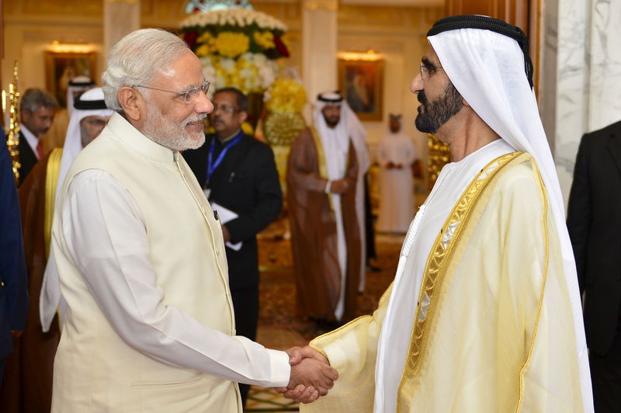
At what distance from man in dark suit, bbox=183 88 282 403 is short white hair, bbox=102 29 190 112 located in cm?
239

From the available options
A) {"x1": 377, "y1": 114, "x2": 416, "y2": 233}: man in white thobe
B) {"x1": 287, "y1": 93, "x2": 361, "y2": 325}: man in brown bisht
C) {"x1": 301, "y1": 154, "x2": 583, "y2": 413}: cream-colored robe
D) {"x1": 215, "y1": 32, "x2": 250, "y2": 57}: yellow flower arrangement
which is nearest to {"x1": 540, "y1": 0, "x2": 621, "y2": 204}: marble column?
{"x1": 301, "y1": 154, "x2": 583, "y2": 413}: cream-colored robe

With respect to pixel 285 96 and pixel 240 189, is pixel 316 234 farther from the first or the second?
pixel 240 189

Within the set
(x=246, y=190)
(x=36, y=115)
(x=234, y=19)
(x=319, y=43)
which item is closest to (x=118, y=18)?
(x=319, y=43)

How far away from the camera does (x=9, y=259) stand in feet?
11.0

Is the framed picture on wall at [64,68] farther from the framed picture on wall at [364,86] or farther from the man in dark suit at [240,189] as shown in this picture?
the man in dark suit at [240,189]

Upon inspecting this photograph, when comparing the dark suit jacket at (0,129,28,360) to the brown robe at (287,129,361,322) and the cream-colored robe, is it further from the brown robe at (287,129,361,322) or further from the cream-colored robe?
the brown robe at (287,129,361,322)

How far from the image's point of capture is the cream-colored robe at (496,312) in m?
2.12

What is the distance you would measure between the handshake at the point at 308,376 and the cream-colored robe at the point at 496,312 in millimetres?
332

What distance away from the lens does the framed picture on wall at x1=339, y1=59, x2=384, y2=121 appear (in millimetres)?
18719

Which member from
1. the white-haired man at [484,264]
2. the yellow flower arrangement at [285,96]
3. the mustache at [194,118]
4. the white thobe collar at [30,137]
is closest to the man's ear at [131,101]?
the mustache at [194,118]

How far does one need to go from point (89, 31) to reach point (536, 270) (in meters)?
16.3

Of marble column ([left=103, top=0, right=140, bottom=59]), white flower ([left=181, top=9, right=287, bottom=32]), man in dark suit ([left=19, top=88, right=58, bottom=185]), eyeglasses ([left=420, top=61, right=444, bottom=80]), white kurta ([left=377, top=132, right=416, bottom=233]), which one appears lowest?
white kurta ([left=377, top=132, right=416, bottom=233])

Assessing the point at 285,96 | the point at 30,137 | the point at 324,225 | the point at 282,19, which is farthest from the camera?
the point at 282,19

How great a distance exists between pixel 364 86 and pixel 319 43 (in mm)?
3792
